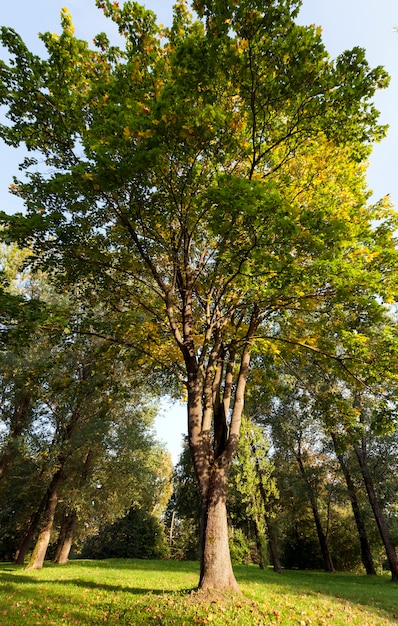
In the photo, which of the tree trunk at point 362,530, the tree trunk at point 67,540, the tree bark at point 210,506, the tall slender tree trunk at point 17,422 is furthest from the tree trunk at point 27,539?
the tree trunk at point 362,530

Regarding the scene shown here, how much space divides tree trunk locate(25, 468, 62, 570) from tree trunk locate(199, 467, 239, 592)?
13633mm

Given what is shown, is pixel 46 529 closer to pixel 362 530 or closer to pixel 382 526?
pixel 382 526

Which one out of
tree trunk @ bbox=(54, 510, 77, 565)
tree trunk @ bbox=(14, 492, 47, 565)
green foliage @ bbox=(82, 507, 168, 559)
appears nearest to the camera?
tree trunk @ bbox=(14, 492, 47, 565)

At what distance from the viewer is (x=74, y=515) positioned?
2244cm

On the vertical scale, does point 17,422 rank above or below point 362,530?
above

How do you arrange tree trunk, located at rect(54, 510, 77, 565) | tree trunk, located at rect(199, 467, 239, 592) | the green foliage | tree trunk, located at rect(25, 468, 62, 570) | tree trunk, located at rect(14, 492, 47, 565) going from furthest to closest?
the green foliage < tree trunk, located at rect(54, 510, 77, 565) < tree trunk, located at rect(14, 492, 47, 565) < tree trunk, located at rect(25, 468, 62, 570) < tree trunk, located at rect(199, 467, 239, 592)

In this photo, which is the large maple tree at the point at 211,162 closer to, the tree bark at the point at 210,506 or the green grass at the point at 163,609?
the tree bark at the point at 210,506

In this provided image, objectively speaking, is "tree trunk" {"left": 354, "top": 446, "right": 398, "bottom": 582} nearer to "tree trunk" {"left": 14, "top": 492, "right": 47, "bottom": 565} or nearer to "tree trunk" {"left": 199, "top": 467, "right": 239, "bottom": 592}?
"tree trunk" {"left": 199, "top": 467, "right": 239, "bottom": 592}

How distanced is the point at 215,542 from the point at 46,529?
14.3 m

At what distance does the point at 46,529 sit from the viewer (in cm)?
1769

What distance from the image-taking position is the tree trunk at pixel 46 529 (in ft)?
56.2

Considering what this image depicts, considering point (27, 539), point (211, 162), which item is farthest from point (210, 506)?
point (27, 539)

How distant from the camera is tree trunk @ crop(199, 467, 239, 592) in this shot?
293 inches

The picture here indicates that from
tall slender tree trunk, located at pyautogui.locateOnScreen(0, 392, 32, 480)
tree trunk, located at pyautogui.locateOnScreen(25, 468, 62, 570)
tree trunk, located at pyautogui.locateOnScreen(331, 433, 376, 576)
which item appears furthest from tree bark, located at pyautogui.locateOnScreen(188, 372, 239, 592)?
tree trunk, located at pyautogui.locateOnScreen(331, 433, 376, 576)
